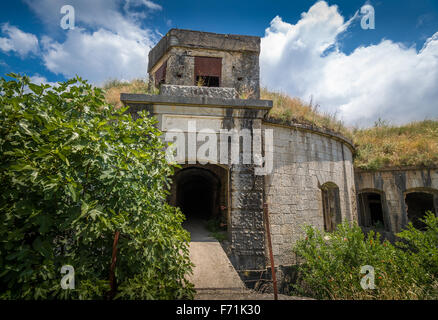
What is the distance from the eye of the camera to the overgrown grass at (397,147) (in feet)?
33.1

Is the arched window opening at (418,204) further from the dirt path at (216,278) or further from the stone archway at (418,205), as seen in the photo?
the dirt path at (216,278)

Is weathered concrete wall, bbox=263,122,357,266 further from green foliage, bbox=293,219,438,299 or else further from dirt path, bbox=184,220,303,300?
dirt path, bbox=184,220,303,300

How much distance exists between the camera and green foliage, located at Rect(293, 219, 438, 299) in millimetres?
3793

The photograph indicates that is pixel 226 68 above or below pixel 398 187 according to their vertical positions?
above

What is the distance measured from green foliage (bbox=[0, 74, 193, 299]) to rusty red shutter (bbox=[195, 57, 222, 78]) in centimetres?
611

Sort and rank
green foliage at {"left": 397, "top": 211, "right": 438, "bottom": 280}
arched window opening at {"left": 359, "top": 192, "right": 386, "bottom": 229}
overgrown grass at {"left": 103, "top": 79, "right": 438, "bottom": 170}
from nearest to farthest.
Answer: green foliage at {"left": 397, "top": 211, "right": 438, "bottom": 280}, overgrown grass at {"left": 103, "top": 79, "right": 438, "bottom": 170}, arched window opening at {"left": 359, "top": 192, "right": 386, "bottom": 229}

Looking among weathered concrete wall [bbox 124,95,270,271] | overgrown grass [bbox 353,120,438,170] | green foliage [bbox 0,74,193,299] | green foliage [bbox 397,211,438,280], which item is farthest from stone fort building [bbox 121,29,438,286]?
green foliage [bbox 0,74,193,299]

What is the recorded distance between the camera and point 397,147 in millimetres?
11047

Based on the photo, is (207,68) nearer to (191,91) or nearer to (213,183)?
(191,91)

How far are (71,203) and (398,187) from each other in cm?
1229

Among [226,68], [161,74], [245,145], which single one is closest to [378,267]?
[245,145]

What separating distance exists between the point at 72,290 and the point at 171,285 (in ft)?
2.79

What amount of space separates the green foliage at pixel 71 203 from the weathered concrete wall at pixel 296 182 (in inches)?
169

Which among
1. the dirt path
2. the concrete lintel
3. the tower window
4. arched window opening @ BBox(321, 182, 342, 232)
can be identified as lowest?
the dirt path
